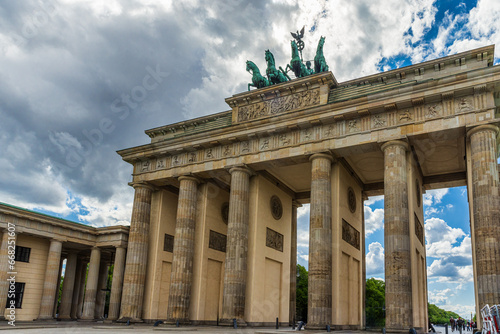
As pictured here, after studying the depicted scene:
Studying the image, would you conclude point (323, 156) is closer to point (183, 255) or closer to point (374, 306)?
point (183, 255)

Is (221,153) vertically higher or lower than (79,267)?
higher

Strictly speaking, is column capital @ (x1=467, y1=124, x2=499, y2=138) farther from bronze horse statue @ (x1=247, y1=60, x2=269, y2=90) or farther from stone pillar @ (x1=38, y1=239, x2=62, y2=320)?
stone pillar @ (x1=38, y1=239, x2=62, y2=320)

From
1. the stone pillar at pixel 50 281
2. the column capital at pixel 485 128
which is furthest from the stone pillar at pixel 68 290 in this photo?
the column capital at pixel 485 128

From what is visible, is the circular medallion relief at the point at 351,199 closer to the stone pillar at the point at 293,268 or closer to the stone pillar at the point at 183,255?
the stone pillar at the point at 293,268

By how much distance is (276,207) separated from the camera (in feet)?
99.0

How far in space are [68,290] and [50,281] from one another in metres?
5.25

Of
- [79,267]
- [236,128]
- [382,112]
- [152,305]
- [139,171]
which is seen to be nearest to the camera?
[382,112]

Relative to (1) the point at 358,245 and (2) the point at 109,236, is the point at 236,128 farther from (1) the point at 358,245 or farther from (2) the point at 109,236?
(2) the point at 109,236

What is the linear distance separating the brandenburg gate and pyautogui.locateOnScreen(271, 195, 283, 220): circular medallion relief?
0.15 m

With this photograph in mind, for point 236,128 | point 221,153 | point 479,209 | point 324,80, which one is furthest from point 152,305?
point 479,209

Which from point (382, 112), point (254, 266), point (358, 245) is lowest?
point (254, 266)

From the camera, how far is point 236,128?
2667 centimetres

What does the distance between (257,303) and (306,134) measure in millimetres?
10468

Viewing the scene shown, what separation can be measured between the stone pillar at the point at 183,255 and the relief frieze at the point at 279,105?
5.68 meters
